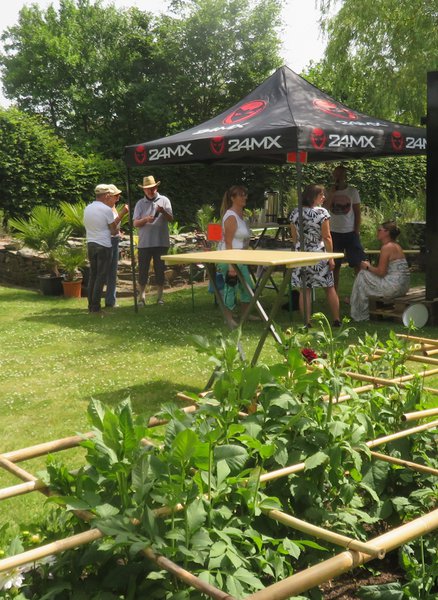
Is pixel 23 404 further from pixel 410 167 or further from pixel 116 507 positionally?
pixel 410 167

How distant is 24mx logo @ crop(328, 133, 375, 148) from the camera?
26.3 feet

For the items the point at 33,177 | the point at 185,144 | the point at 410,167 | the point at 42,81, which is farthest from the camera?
the point at 42,81

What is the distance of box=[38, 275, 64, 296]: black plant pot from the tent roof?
3.21m

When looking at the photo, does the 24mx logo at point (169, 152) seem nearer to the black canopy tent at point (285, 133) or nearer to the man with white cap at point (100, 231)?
the black canopy tent at point (285, 133)

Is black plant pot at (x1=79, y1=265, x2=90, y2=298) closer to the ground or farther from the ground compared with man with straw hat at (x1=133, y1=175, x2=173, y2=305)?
closer to the ground

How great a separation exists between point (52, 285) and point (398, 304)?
588cm

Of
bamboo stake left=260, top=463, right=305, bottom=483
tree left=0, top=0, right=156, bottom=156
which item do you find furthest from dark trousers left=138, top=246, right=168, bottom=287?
tree left=0, top=0, right=156, bottom=156

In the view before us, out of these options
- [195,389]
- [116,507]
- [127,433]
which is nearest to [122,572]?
[116,507]

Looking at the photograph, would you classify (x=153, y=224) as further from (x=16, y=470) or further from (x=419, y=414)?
(x=16, y=470)

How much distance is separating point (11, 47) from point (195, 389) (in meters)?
45.6

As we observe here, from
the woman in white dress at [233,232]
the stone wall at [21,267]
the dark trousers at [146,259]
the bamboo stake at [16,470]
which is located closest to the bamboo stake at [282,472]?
the bamboo stake at [16,470]

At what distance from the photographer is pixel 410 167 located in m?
23.4

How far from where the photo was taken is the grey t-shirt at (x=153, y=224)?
997 cm

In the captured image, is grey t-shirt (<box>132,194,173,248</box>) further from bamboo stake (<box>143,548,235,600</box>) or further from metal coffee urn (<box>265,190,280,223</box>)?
bamboo stake (<box>143,548,235,600</box>)
